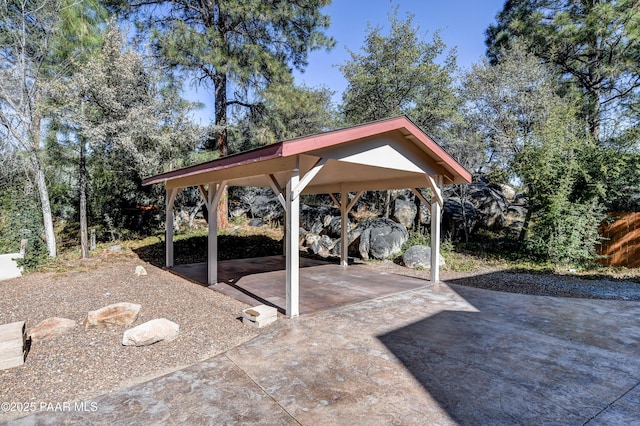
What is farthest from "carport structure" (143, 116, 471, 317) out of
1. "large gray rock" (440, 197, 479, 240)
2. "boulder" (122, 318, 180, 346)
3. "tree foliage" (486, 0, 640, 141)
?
"tree foliage" (486, 0, 640, 141)

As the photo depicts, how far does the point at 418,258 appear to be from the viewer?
28.2ft

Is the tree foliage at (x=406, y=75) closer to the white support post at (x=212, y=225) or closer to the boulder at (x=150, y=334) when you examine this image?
the white support post at (x=212, y=225)

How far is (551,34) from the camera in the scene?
1109 cm

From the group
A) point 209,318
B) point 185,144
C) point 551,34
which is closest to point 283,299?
point 209,318

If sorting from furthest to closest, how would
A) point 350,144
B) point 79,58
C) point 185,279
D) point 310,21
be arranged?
point 310,21 → point 79,58 → point 185,279 → point 350,144

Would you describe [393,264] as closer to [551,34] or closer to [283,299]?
[283,299]

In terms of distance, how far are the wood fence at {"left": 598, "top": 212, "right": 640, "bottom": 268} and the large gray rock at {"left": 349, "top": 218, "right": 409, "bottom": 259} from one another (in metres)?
4.96

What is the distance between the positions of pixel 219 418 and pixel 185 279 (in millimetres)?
5017

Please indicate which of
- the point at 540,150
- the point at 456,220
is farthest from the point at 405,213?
the point at 540,150

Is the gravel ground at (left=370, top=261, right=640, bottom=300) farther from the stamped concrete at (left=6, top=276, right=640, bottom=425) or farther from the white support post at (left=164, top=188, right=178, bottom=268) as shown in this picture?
the white support post at (left=164, top=188, right=178, bottom=268)

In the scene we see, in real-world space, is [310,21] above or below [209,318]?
above

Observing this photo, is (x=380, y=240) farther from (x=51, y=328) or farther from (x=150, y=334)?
(x=51, y=328)

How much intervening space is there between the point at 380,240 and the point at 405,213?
2.71m

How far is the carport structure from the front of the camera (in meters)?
4.24
